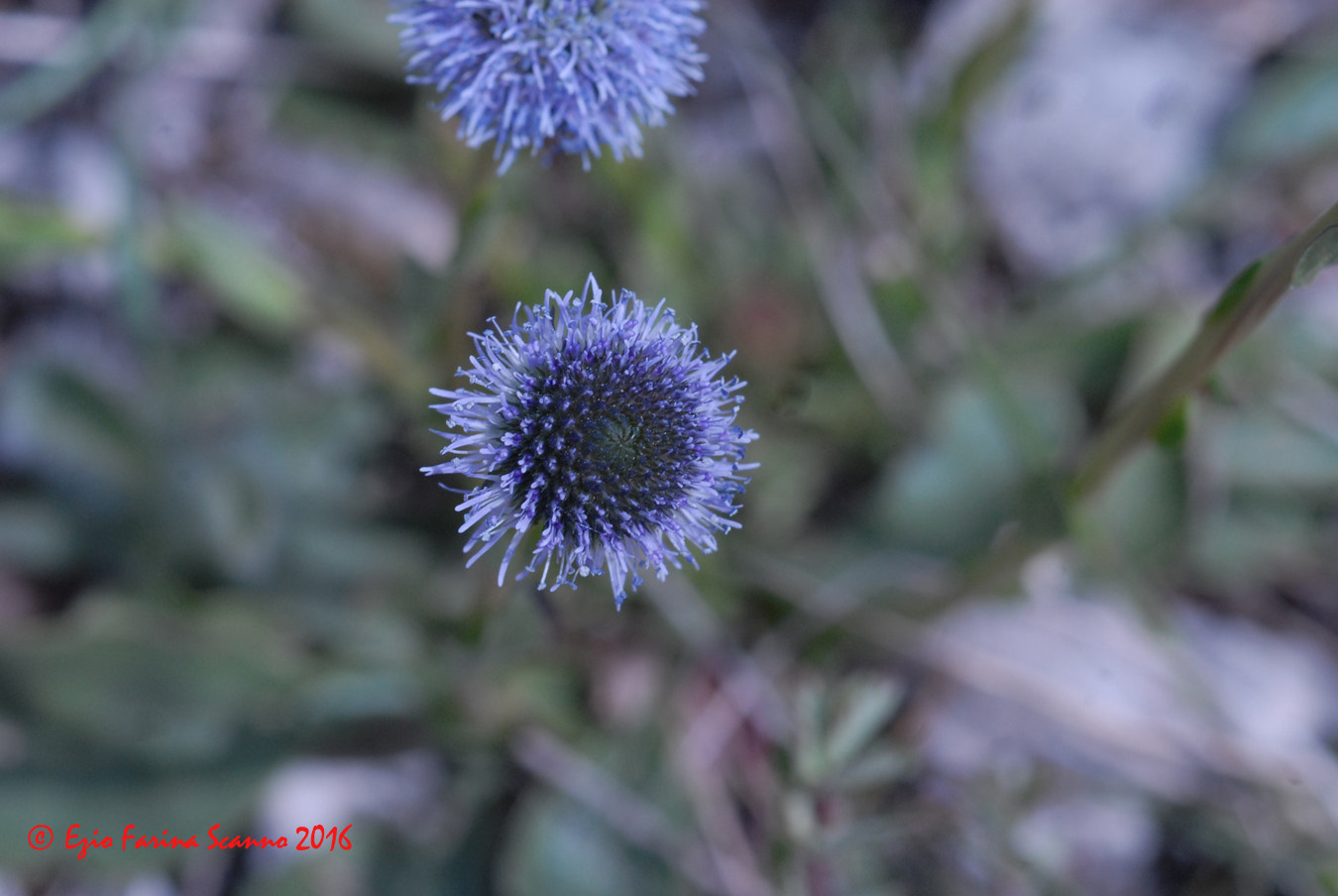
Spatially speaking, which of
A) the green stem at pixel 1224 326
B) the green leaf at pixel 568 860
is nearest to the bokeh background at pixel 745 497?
the green leaf at pixel 568 860

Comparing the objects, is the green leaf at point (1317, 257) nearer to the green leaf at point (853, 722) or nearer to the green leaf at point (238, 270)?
the green leaf at point (853, 722)

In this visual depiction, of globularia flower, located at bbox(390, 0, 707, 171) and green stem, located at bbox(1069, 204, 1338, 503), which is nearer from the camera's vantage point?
green stem, located at bbox(1069, 204, 1338, 503)

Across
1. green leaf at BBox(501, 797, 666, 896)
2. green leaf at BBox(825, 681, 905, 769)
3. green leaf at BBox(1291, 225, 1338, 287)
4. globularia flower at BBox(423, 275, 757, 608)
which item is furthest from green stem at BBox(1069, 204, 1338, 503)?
green leaf at BBox(501, 797, 666, 896)

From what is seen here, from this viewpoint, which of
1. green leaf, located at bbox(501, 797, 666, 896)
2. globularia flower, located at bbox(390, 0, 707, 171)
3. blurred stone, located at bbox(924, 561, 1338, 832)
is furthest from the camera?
blurred stone, located at bbox(924, 561, 1338, 832)

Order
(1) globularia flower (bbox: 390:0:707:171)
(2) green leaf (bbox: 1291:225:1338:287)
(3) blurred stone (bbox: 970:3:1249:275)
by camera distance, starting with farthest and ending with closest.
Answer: (3) blurred stone (bbox: 970:3:1249:275), (1) globularia flower (bbox: 390:0:707:171), (2) green leaf (bbox: 1291:225:1338:287)

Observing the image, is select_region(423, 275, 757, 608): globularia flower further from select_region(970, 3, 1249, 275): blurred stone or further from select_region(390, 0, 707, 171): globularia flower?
select_region(970, 3, 1249, 275): blurred stone

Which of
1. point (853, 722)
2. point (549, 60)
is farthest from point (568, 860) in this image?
point (549, 60)

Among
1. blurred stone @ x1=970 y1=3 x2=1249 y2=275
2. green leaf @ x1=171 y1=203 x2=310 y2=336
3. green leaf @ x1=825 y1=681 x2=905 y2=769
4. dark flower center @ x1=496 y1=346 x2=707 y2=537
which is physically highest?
blurred stone @ x1=970 y1=3 x2=1249 y2=275

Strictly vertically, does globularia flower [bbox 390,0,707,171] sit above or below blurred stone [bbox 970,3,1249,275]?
below

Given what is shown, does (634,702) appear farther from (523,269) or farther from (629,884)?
(523,269)
